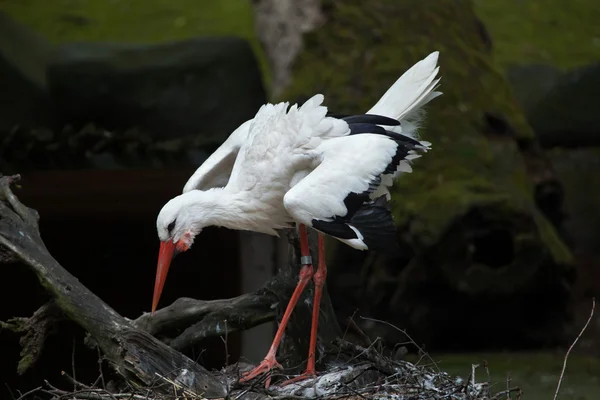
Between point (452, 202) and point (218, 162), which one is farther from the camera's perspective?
point (452, 202)

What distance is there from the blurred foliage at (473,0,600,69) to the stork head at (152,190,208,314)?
262 inches

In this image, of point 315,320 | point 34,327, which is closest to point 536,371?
point 315,320

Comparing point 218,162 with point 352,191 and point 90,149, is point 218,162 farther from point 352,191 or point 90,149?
point 90,149

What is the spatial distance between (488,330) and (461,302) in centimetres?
34

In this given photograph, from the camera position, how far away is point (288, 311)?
4668mm

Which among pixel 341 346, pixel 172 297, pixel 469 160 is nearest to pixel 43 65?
pixel 172 297

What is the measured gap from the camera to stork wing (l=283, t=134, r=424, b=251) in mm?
4129

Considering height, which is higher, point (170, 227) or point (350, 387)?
point (170, 227)

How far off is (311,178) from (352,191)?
179 millimetres

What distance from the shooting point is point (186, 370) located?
13.8 ft

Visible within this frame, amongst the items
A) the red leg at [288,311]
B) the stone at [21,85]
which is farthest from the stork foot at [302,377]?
the stone at [21,85]

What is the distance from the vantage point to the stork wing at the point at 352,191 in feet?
13.5

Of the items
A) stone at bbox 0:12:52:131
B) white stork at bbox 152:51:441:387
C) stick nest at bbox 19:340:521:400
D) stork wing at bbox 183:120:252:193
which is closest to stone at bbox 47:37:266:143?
stone at bbox 0:12:52:131

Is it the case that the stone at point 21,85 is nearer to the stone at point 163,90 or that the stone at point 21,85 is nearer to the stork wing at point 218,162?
the stone at point 163,90
